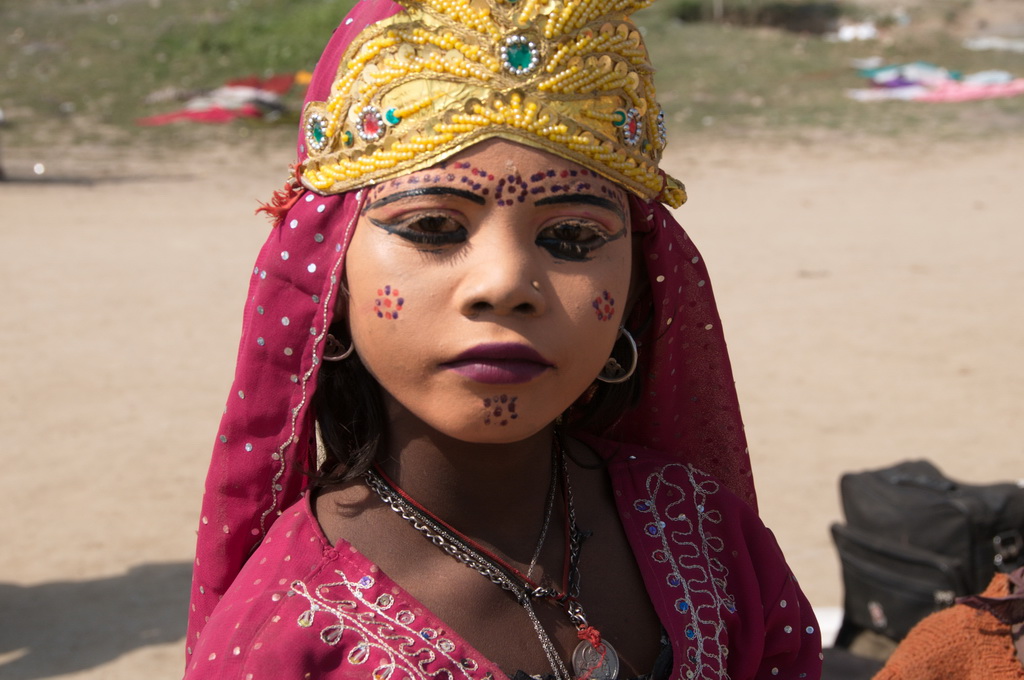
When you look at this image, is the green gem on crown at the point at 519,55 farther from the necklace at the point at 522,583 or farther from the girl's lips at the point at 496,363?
the necklace at the point at 522,583

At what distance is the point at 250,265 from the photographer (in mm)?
9430

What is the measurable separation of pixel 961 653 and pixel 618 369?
1031 millimetres

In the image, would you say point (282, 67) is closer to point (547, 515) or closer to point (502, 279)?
point (547, 515)

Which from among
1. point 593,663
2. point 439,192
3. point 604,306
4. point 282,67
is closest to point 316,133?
point 439,192

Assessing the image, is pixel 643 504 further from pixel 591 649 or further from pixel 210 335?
pixel 210 335

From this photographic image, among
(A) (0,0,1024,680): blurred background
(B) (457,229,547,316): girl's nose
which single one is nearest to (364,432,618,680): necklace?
(B) (457,229,547,316): girl's nose

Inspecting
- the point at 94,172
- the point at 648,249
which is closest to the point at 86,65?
the point at 94,172

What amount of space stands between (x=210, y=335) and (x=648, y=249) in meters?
6.19

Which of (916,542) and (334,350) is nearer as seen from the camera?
(334,350)

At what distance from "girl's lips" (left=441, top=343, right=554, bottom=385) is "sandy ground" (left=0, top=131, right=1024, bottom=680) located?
9.85ft

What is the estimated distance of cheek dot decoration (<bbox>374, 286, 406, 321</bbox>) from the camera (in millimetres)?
1708

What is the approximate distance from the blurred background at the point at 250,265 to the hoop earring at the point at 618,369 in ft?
8.72

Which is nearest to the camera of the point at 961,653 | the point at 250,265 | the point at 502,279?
the point at 502,279

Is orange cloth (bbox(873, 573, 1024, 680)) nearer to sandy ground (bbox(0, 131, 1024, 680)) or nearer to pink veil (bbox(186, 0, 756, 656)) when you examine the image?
pink veil (bbox(186, 0, 756, 656))
